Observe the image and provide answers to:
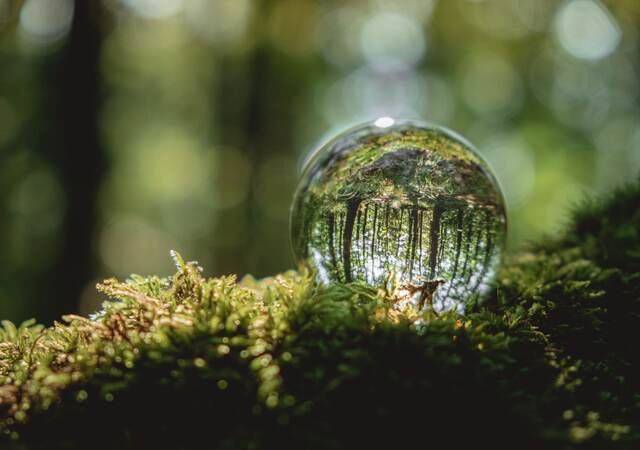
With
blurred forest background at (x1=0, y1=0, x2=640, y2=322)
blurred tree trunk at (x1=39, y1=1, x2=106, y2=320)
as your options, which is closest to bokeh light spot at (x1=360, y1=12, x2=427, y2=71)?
blurred forest background at (x1=0, y1=0, x2=640, y2=322)

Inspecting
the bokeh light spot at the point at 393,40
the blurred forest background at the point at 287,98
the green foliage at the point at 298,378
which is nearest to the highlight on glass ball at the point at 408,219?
the green foliage at the point at 298,378

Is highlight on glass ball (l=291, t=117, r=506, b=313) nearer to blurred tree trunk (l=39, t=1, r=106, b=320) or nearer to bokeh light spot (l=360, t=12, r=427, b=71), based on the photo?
blurred tree trunk (l=39, t=1, r=106, b=320)

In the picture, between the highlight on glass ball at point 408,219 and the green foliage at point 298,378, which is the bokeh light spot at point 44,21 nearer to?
the highlight on glass ball at point 408,219

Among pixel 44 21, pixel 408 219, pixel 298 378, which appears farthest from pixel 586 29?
pixel 298 378

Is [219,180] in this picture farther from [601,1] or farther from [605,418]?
[605,418]

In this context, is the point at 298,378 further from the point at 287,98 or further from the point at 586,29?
the point at 586,29
